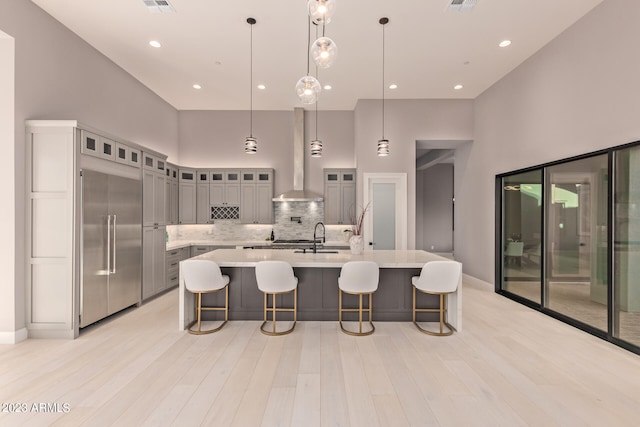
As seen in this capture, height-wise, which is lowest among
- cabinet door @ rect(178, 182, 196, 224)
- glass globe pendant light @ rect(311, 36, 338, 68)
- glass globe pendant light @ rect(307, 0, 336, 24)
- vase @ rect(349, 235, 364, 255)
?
vase @ rect(349, 235, 364, 255)

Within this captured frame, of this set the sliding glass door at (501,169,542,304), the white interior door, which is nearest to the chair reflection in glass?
the sliding glass door at (501,169,542,304)

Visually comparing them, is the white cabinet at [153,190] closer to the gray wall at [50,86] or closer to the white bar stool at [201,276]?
the gray wall at [50,86]

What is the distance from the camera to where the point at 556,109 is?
162 inches

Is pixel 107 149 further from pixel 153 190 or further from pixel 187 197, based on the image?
pixel 187 197

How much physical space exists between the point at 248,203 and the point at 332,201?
1888 millimetres

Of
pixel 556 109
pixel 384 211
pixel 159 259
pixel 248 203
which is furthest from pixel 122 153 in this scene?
pixel 556 109

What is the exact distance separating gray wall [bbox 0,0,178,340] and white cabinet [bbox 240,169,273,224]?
233 cm

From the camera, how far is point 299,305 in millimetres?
3998

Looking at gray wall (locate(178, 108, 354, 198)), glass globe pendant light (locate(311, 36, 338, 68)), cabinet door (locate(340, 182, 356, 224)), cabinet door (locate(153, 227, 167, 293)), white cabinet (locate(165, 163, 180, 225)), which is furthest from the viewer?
gray wall (locate(178, 108, 354, 198))

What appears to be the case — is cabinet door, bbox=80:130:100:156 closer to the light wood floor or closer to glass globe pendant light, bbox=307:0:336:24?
the light wood floor

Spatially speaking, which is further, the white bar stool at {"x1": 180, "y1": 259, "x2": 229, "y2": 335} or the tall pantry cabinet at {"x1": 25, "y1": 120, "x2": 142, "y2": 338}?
the white bar stool at {"x1": 180, "y1": 259, "x2": 229, "y2": 335}

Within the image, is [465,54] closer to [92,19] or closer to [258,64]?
[258,64]

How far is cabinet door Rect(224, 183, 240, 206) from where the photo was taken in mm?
6711

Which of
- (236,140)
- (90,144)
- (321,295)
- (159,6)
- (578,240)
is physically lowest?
(321,295)
